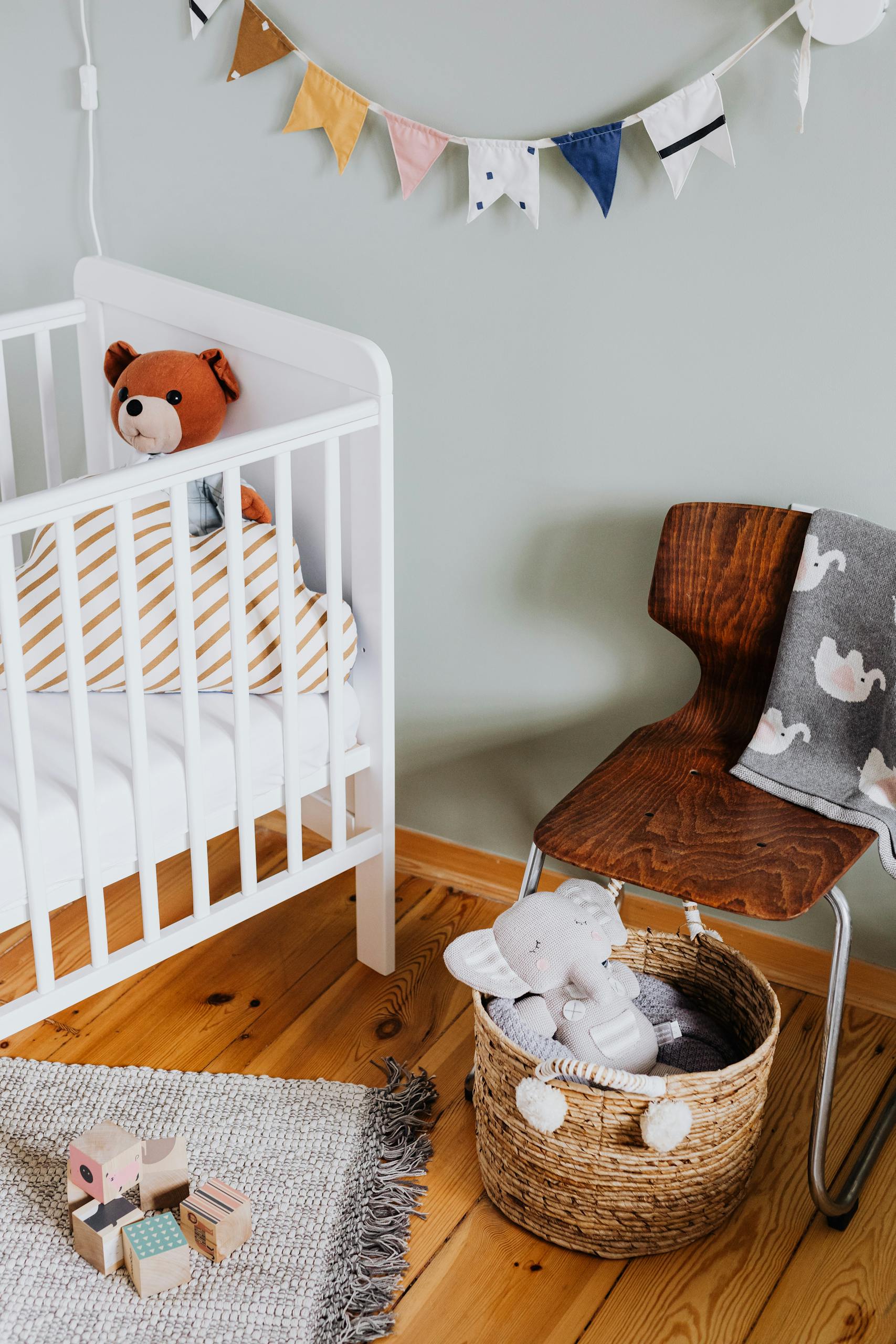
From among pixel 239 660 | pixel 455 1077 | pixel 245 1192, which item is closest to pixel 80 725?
pixel 239 660

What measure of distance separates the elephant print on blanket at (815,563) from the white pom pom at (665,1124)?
0.61m

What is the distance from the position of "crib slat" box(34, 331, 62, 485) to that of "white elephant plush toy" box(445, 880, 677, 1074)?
929 mm

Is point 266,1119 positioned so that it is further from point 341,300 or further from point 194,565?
point 341,300

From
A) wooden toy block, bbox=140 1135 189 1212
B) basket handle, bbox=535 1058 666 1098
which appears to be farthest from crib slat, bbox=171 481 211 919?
basket handle, bbox=535 1058 666 1098

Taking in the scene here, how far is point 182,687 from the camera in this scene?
145cm

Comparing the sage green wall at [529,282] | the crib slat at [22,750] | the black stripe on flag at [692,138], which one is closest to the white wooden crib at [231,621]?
the crib slat at [22,750]

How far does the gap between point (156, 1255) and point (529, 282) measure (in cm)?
126

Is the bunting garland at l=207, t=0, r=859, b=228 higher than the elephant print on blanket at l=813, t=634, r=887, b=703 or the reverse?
higher

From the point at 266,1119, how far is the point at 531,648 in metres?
0.75

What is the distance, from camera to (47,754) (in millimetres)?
1487

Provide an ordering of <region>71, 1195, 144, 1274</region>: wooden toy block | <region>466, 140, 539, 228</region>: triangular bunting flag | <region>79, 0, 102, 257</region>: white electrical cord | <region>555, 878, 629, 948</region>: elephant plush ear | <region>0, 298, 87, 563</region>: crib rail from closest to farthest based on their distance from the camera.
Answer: <region>71, 1195, 144, 1274</region>: wooden toy block < <region>555, 878, 629, 948</region>: elephant plush ear < <region>466, 140, 539, 228</region>: triangular bunting flag < <region>0, 298, 87, 563</region>: crib rail < <region>79, 0, 102, 257</region>: white electrical cord

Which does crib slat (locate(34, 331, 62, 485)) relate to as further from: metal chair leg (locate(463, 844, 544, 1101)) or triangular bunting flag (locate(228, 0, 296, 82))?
metal chair leg (locate(463, 844, 544, 1101))

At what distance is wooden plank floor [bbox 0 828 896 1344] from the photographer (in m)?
A: 1.37

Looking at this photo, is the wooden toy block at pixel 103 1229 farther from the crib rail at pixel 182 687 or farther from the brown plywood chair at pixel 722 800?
the brown plywood chair at pixel 722 800
